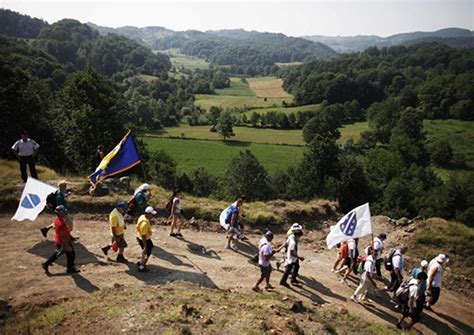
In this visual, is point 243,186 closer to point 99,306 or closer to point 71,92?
point 71,92

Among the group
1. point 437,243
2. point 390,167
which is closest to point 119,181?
point 437,243

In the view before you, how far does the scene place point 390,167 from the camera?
61.0m

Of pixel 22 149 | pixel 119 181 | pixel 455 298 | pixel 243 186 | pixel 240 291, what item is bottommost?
pixel 243 186

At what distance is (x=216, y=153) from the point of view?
246ft

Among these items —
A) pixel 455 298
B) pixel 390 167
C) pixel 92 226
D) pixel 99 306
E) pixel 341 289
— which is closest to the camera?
pixel 99 306

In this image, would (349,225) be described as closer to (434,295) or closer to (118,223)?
(434,295)

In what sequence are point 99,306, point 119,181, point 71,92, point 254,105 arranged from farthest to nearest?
point 254,105
point 71,92
point 119,181
point 99,306

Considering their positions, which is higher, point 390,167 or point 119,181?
Result: point 119,181

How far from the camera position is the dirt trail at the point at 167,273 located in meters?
11.9

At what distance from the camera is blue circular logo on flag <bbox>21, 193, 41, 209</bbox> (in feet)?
44.6

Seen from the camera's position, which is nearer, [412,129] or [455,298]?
A: [455,298]

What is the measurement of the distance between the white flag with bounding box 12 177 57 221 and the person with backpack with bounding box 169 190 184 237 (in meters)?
4.30

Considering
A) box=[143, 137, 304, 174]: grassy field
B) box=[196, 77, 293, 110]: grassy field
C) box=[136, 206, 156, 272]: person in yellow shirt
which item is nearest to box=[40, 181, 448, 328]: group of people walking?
box=[136, 206, 156, 272]: person in yellow shirt

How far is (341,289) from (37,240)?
11210 mm
